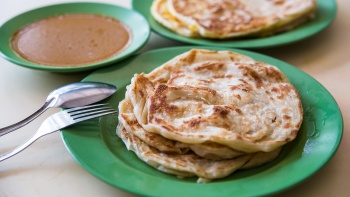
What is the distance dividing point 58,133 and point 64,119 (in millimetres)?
124

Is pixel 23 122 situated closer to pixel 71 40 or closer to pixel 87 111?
pixel 87 111

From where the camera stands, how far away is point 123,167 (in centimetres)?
132

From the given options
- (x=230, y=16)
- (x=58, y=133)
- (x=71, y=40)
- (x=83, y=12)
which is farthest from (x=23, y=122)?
(x=230, y=16)

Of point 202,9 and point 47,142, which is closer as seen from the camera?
point 47,142

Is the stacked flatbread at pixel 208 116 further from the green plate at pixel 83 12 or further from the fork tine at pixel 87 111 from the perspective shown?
the green plate at pixel 83 12

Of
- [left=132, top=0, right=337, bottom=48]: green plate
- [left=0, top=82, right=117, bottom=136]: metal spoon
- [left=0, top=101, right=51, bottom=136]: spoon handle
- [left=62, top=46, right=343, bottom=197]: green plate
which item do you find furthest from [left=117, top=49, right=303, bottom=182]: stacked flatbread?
[left=132, top=0, right=337, bottom=48]: green plate

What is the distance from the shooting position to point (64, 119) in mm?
1483

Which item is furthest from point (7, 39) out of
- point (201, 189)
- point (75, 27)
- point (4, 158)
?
point (201, 189)

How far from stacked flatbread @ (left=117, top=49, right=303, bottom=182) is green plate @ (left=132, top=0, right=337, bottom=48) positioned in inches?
14.1

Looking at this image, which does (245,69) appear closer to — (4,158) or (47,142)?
(47,142)

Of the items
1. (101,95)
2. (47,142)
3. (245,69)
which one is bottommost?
(47,142)

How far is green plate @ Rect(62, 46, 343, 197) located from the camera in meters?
1.24

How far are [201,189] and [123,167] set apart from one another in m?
0.22

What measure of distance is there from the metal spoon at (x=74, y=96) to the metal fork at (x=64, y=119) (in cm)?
5
